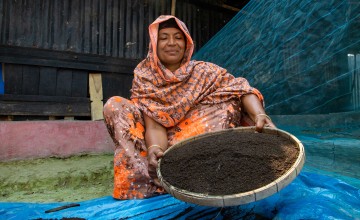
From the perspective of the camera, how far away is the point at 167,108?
6.56ft

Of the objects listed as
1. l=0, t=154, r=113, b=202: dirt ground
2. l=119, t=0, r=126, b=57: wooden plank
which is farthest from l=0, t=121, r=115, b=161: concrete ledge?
l=119, t=0, r=126, b=57: wooden plank

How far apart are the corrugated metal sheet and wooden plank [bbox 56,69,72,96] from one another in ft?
1.05

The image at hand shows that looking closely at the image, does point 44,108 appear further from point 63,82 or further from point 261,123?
point 261,123

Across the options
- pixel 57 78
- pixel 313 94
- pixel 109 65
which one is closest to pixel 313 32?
pixel 313 94

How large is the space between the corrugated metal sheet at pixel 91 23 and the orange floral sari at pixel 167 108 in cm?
240

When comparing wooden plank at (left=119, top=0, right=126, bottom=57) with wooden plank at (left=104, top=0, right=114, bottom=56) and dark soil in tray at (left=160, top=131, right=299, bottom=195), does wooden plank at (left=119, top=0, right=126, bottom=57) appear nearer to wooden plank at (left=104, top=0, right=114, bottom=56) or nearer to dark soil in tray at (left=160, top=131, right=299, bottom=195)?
wooden plank at (left=104, top=0, right=114, bottom=56)

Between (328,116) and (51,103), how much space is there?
3440 mm

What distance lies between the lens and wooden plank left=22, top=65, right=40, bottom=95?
12.9 feet

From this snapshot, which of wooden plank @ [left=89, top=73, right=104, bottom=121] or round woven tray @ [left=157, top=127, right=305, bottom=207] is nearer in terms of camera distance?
round woven tray @ [left=157, top=127, right=305, bottom=207]

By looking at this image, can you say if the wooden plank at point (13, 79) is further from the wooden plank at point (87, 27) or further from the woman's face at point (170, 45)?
the woman's face at point (170, 45)

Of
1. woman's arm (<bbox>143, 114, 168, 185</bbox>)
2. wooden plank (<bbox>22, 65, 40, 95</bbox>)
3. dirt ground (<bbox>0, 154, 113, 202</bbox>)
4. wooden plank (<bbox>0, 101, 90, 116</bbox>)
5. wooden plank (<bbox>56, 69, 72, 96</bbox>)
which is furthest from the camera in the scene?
wooden plank (<bbox>56, 69, 72, 96</bbox>)

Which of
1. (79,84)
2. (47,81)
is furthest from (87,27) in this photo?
(47,81)

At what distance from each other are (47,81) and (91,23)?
105 centimetres

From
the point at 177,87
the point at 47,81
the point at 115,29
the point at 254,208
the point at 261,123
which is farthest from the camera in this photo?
the point at 115,29
